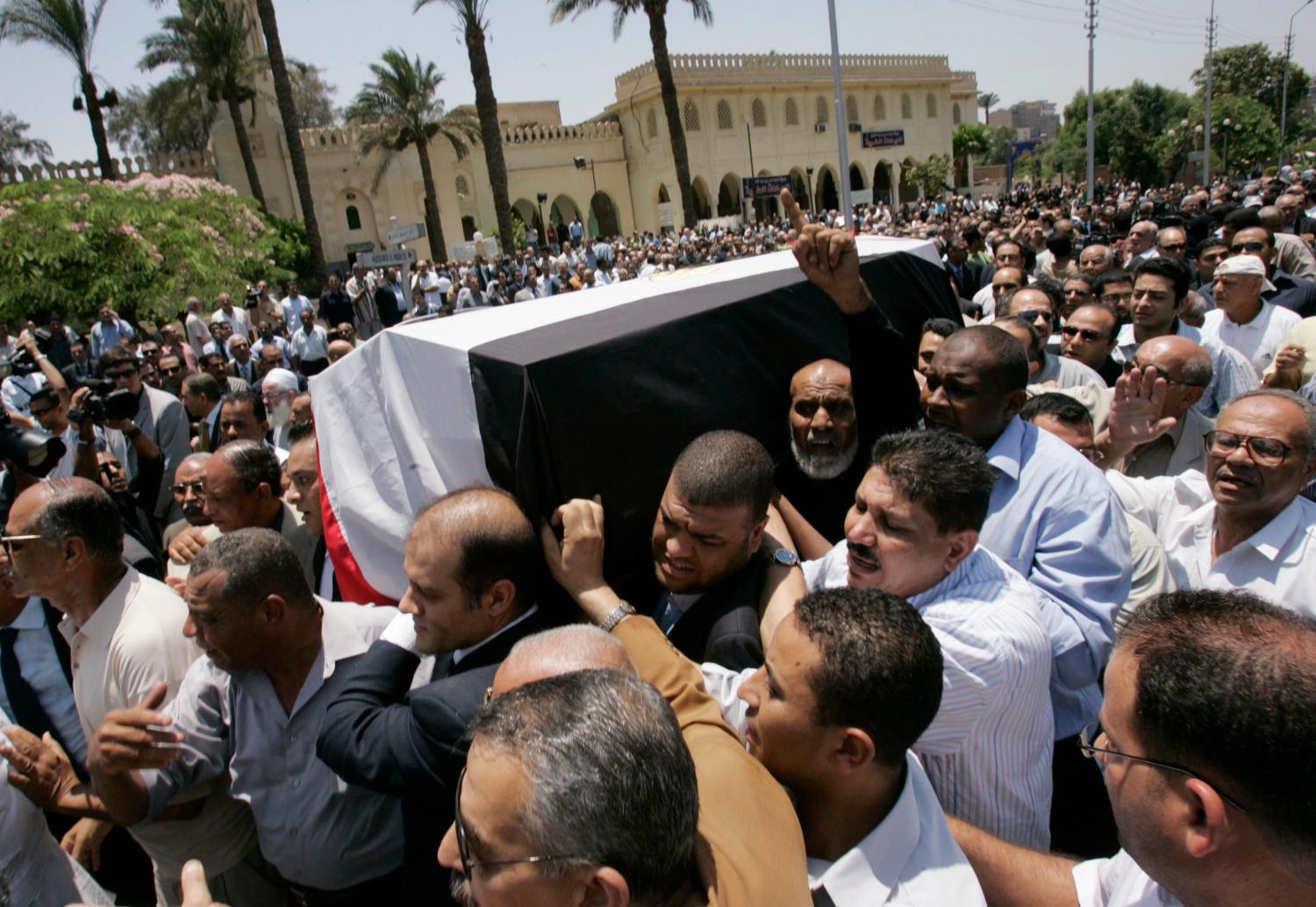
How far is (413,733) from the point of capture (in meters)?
1.62

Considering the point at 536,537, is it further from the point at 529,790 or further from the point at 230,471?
the point at 230,471

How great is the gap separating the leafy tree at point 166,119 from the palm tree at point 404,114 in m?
5.09

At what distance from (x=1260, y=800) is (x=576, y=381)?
155cm

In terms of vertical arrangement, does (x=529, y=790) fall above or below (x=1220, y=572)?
above

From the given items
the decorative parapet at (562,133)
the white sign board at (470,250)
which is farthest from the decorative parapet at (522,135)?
the white sign board at (470,250)

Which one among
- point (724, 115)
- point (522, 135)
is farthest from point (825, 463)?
point (724, 115)

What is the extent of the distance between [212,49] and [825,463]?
93.5 ft

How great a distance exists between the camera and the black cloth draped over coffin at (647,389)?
6.61ft

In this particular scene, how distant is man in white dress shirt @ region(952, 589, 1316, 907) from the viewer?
1.03 metres

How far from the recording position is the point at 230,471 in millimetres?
2951

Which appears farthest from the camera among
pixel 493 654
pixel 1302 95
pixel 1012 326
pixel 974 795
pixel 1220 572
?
pixel 1302 95

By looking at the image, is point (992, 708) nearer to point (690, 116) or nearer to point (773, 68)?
point (690, 116)

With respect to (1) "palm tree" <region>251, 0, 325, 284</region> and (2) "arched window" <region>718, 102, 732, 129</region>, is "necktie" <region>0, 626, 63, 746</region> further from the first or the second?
(2) "arched window" <region>718, 102, 732, 129</region>

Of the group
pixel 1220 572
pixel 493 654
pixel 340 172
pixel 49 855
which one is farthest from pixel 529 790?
pixel 340 172
